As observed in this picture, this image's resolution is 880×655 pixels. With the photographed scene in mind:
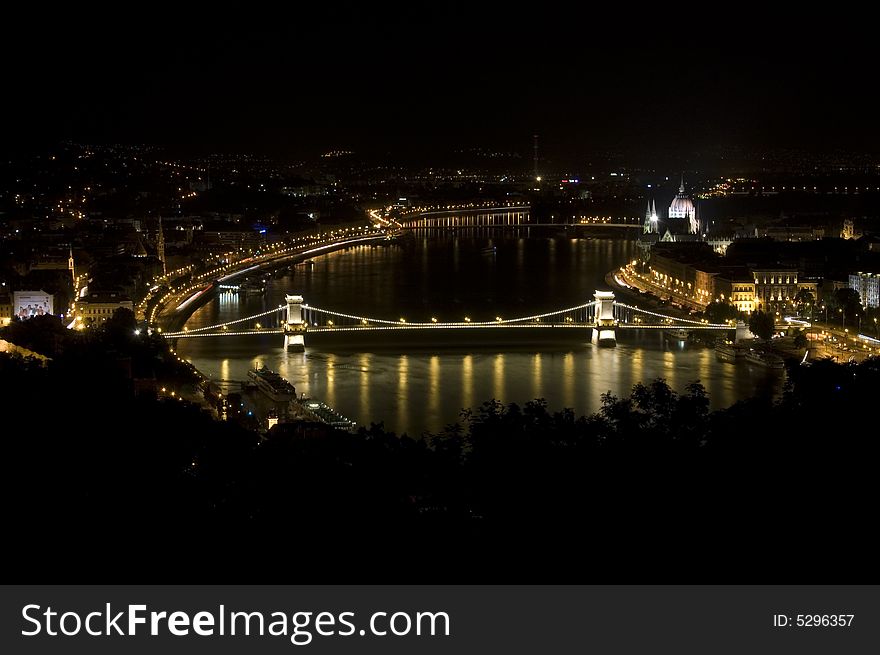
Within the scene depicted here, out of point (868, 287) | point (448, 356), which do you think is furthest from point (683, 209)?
point (448, 356)

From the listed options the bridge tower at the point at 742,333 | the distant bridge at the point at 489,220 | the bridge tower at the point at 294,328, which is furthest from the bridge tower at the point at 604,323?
the distant bridge at the point at 489,220

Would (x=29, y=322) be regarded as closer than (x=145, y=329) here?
Yes

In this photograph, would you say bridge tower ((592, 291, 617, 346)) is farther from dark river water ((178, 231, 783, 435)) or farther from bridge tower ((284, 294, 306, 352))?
bridge tower ((284, 294, 306, 352))

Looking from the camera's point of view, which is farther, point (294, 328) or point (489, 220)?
point (489, 220)

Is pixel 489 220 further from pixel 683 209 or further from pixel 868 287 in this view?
pixel 868 287

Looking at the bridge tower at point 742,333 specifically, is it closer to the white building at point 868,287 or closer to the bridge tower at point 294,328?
the white building at point 868,287

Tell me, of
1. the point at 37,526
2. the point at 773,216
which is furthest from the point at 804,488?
the point at 773,216

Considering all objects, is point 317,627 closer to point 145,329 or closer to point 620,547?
point 620,547
